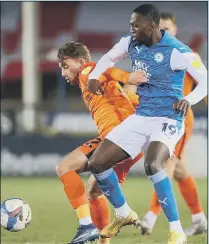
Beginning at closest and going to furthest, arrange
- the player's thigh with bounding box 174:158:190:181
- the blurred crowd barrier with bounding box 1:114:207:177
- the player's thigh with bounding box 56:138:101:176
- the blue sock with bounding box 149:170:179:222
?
the blue sock with bounding box 149:170:179:222, the player's thigh with bounding box 56:138:101:176, the player's thigh with bounding box 174:158:190:181, the blurred crowd barrier with bounding box 1:114:207:177

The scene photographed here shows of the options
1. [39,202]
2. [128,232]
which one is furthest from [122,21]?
[128,232]

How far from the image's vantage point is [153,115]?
7285 millimetres

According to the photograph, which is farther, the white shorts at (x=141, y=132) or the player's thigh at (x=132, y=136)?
the player's thigh at (x=132, y=136)

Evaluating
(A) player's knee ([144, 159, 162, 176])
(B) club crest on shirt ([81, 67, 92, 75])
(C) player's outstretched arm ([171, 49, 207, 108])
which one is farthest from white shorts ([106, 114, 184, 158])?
(B) club crest on shirt ([81, 67, 92, 75])

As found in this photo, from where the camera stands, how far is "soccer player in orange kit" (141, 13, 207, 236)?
346 inches

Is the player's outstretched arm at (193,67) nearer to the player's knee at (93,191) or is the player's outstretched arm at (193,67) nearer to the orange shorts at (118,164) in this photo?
the orange shorts at (118,164)

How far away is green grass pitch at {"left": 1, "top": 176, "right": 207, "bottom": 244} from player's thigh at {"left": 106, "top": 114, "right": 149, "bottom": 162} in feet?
4.17

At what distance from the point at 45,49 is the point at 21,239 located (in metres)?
18.8

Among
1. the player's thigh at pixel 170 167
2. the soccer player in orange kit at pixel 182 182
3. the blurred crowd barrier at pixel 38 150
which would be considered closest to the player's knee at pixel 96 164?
the soccer player in orange kit at pixel 182 182

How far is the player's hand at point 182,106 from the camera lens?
7043 millimetres

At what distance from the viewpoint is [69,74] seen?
7840 mm

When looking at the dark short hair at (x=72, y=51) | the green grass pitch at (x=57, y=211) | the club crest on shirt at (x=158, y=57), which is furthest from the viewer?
the green grass pitch at (x=57, y=211)

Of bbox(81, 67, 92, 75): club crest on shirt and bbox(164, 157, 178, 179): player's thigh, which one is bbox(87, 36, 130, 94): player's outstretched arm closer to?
bbox(81, 67, 92, 75): club crest on shirt

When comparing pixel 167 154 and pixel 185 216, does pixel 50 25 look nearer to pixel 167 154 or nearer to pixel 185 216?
pixel 185 216
